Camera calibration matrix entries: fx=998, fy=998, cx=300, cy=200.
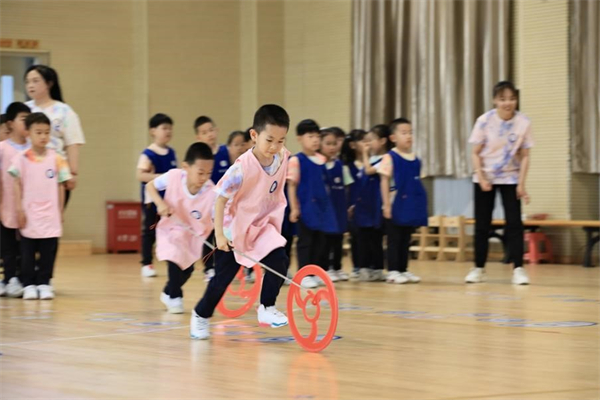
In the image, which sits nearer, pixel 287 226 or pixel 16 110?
pixel 16 110

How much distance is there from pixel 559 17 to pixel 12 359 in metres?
8.58

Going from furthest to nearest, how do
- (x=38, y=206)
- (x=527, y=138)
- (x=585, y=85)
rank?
(x=585, y=85), (x=527, y=138), (x=38, y=206)

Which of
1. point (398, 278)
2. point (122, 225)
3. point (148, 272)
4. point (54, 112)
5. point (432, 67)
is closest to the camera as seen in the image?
point (54, 112)

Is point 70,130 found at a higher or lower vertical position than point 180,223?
higher

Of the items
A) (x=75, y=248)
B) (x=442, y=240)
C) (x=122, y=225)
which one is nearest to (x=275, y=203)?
(x=442, y=240)

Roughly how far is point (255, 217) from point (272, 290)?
365 mm

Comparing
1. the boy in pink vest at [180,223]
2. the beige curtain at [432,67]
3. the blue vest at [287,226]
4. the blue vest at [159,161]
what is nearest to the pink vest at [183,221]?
the boy in pink vest at [180,223]

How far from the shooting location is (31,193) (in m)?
6.77

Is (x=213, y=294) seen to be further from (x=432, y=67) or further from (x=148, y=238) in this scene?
(x=432, y=67)

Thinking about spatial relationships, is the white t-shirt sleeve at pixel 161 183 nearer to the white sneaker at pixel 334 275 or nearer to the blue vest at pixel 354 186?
the white sneaker at pixel 334 275

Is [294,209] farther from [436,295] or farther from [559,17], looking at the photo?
[559,17]

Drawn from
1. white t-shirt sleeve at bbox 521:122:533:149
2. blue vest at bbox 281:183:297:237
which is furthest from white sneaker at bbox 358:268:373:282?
white t-shirt sleeve at bbox 521:122:533:149

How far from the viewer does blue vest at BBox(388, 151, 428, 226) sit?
841cm

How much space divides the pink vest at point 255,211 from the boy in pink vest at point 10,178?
2711 mm
